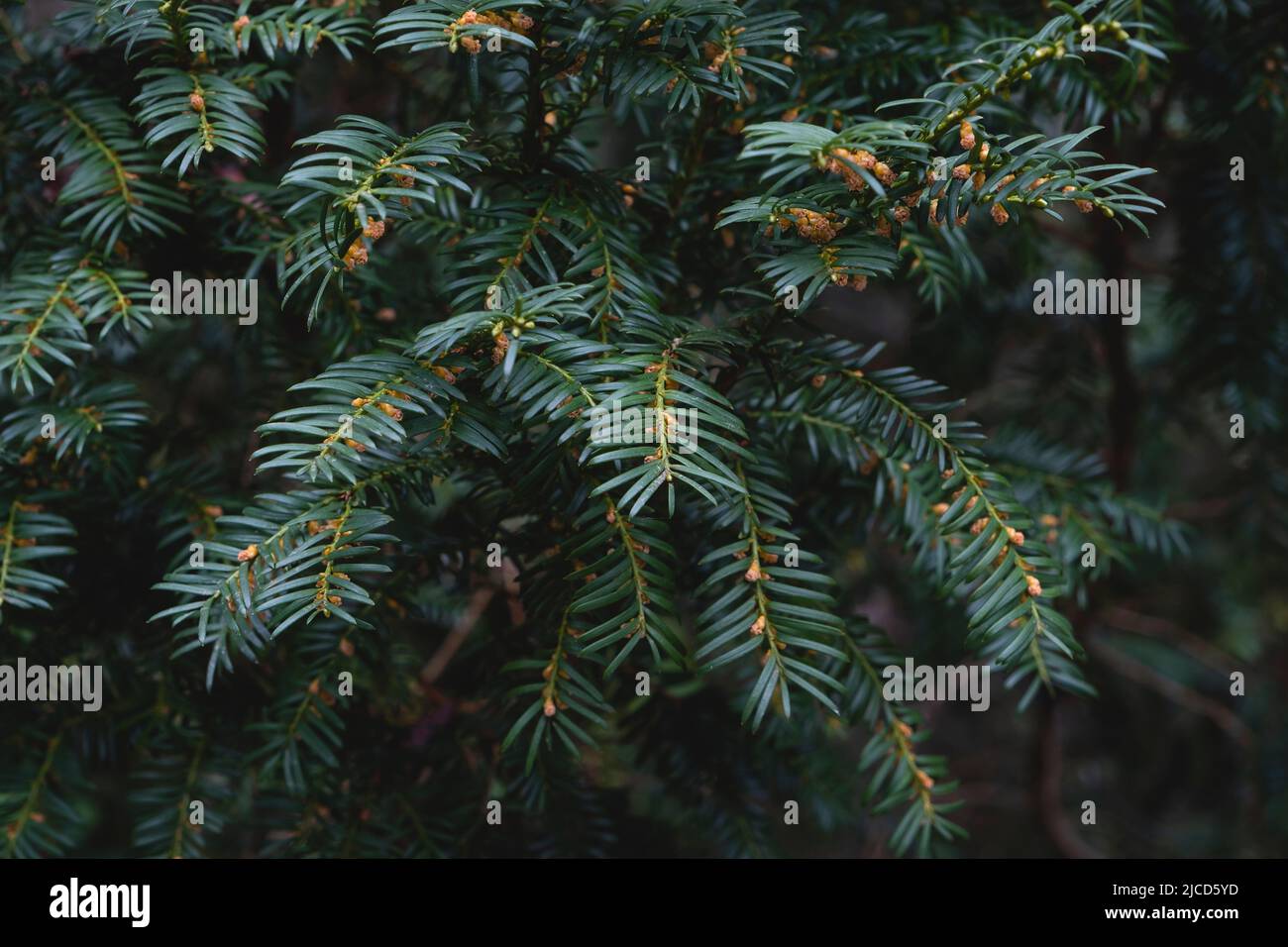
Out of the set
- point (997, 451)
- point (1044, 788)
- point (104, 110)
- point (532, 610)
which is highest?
point (104, 110)

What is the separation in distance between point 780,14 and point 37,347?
62 cm

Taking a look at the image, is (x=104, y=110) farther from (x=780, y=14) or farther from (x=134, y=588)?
(x=780, y=14)

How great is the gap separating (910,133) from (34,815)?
93cm

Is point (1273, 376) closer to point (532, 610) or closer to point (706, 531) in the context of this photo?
point (706, 531)

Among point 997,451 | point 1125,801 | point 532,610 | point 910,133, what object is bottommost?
point 1125,801

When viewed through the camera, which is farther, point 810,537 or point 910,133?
point 810,537

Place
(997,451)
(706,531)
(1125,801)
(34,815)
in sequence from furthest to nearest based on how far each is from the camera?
(1125,801) → (997,451) → (34,815) → (706,531)

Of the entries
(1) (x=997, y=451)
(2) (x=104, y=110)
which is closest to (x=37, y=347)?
(2) (x=104, y=110)

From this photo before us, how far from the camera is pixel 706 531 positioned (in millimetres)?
733

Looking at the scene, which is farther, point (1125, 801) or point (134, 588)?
point (1125, 801)

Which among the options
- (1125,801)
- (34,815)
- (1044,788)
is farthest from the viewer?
(1125,801)
